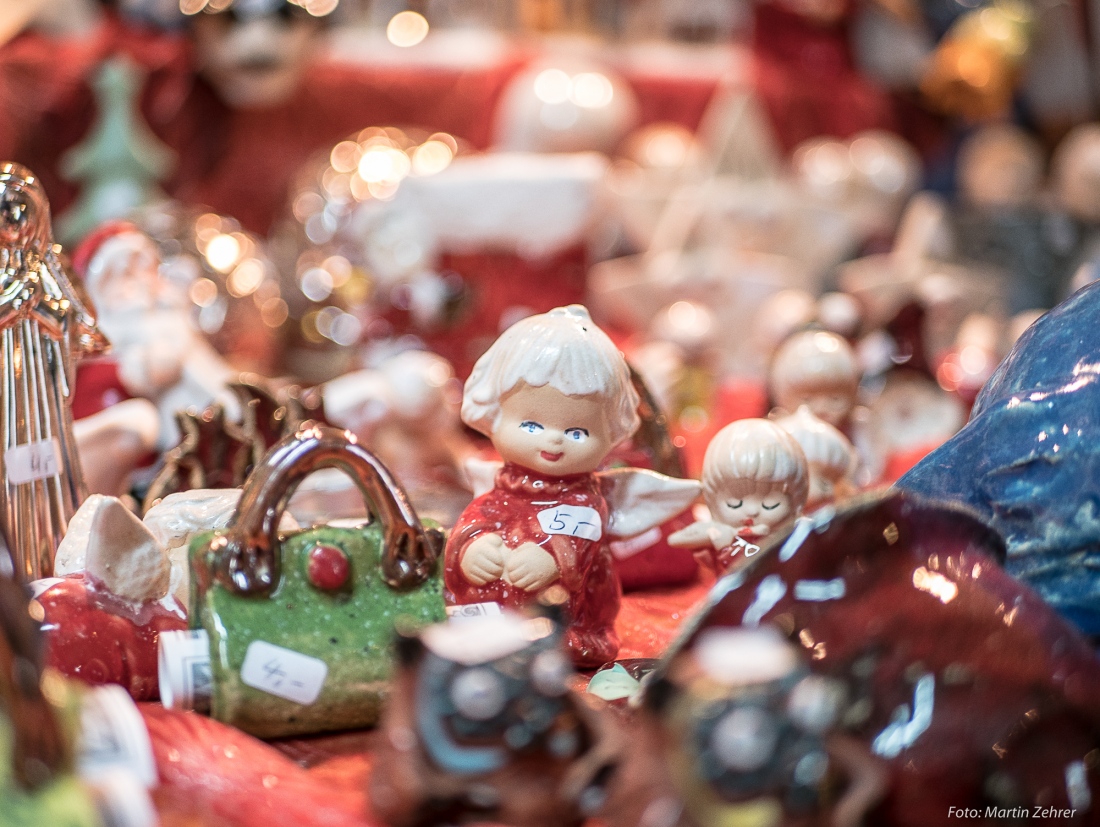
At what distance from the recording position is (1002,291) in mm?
2691

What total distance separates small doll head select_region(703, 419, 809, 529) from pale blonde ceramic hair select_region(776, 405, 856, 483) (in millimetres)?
156

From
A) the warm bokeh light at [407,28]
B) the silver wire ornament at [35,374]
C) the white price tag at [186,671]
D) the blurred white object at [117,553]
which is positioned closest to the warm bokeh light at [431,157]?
the warm bokeh light at [407,28]

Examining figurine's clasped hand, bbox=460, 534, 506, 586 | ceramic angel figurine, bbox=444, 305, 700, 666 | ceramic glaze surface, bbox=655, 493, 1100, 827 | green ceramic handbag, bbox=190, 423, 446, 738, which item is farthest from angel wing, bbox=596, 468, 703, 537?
ceramic glaze surface, bbox=655, 493, 1100, 827

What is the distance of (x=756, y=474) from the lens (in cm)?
111

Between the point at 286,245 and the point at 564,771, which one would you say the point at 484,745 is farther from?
the point at 286,245

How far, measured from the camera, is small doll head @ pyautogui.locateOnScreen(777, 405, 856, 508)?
50.9 inches

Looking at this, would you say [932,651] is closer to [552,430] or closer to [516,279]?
[552,430]

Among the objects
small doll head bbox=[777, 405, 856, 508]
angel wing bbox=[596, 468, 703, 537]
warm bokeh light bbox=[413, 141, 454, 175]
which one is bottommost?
small doll head bbox=[777, 405, 856, 508]

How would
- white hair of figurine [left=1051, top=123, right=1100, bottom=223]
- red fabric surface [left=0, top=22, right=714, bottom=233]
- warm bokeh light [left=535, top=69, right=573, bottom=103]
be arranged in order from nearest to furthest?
1. red fabric surface [left=0, top=22, right=714, bottom=233]
2. warm bokeh light [left=535, top=69, right=573, bottom=103]
3. white hair of figurine [left=1051, top=123, right=1100, bottom=223]

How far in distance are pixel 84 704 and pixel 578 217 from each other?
5.46ft

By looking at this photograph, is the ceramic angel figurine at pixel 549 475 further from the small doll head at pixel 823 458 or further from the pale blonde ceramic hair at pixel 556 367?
the small doll head at pixel 823 458

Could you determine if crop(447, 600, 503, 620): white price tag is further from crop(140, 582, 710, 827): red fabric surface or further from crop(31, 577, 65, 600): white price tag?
crop(31, 577, 65, 600): white price tag

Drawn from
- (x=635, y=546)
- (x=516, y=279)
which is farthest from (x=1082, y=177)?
(x=635, y=546)

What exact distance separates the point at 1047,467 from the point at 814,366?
61 cm
